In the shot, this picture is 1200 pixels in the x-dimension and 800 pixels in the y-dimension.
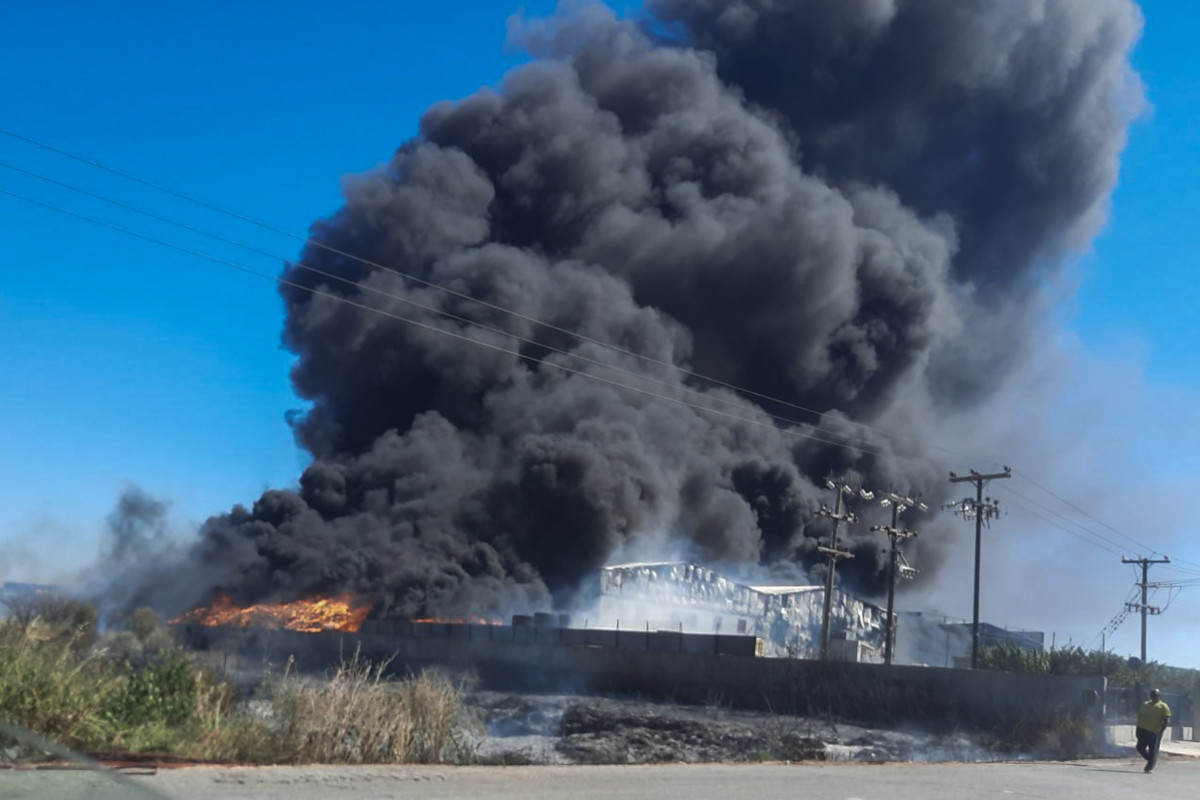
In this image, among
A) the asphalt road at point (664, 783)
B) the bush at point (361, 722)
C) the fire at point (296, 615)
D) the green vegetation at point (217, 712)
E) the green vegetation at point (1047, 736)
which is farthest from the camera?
the fire at point (296, 615)

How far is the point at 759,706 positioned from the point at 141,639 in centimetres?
2026

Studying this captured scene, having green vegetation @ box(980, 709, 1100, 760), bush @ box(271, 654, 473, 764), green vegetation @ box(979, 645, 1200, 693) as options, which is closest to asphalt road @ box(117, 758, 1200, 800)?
bush @ box(271, 654, 473, 764)

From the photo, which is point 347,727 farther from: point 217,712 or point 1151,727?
point 1151,727

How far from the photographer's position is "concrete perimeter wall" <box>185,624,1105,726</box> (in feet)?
82.0

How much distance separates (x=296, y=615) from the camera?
1854 inches

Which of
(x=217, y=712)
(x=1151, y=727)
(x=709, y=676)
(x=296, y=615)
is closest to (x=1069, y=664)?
(x=709, y=676)

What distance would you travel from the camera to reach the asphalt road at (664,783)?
8.67m

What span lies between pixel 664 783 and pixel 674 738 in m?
8.66

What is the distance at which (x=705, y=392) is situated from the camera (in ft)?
212

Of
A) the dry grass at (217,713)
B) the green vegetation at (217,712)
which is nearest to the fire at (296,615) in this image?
the green vegetation at (217,712)

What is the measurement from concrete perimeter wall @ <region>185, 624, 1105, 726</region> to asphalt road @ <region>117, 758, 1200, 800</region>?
7.89 m

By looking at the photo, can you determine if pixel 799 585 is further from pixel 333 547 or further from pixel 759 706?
pixel 759 706

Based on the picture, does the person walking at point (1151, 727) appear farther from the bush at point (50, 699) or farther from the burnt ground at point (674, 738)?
the bush at point (50, 699)

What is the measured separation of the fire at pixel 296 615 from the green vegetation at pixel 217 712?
34.8m
